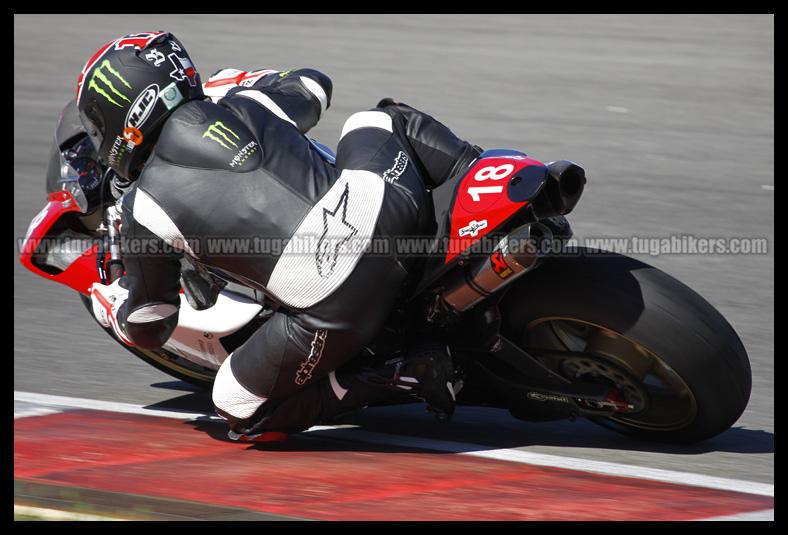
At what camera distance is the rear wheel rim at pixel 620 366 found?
341 centimetres

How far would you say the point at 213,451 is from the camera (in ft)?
11.9

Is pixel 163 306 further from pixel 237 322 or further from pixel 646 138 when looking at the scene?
pixel 646 138

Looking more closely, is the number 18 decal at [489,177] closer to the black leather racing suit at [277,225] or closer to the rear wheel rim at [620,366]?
the black leather racing suit at [277,225]

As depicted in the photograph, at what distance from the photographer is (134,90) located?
3307 millimetres

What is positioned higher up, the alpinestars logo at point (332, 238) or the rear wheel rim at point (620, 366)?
the alpinestars logo at point (332, 238)

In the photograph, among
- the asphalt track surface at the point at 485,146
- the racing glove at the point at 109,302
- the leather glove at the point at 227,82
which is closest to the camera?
the asphalt track surface at the point at 485,146

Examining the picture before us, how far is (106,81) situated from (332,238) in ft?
3.10

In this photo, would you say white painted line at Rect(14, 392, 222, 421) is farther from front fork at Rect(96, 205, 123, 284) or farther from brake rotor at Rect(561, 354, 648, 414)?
brake rotor at Rect(561, 354, 648, 414)

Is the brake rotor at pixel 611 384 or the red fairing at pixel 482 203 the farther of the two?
the brake rotor at pixel 611 384

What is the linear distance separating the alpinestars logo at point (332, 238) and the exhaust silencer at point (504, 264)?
0.40 meters

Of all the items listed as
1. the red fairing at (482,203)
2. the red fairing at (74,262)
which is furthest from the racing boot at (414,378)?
the red fairing at (74,262)

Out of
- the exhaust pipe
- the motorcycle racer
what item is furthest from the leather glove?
the exhaust pipe

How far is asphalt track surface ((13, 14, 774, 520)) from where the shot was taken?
3.13 metres
